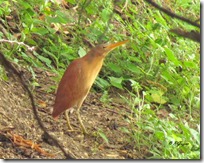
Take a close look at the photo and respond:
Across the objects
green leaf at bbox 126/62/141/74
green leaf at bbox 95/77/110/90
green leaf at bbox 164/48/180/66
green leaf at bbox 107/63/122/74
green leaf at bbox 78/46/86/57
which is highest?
green leaf at bbox 164/48/180/66

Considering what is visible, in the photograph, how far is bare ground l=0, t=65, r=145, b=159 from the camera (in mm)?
1880

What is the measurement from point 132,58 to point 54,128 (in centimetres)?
66

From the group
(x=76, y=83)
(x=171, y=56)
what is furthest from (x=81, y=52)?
(x=76, y=83)

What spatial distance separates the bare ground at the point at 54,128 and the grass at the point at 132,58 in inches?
1.6

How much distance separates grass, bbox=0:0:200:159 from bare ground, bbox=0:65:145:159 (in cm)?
4

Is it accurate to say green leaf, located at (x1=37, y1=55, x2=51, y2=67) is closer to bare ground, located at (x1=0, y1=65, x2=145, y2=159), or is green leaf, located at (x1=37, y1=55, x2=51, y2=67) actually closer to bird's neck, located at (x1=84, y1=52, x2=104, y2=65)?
bare ground, located at (x1=0, y1=65, x2=145, y2=159)

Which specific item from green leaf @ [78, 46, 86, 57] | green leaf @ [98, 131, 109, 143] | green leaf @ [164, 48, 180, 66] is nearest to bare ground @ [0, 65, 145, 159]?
green leaf @ [98, 131, 109, 143]

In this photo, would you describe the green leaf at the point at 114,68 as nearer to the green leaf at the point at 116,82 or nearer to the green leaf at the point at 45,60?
the green leaf at the point at 116,82

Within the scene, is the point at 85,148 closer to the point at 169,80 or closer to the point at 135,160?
the point at 135,160

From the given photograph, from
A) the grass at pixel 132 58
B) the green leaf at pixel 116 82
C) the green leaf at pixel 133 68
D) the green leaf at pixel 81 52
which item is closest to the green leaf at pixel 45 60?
the grass at pixel 132 58

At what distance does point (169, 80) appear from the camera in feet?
8.48

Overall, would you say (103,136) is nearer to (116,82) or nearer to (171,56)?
(116,82)

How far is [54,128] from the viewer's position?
80.4 inches

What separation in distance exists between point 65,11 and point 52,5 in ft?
0.22
